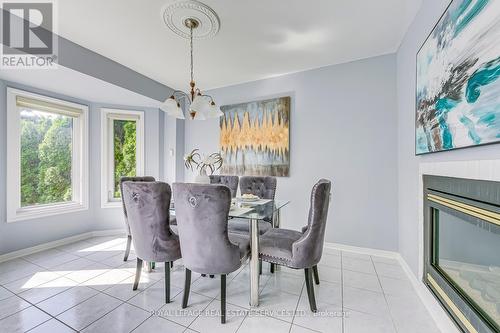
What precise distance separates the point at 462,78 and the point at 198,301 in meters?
2.46

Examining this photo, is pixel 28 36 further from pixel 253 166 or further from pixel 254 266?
pixel 254 266

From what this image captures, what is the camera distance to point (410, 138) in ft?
7.50

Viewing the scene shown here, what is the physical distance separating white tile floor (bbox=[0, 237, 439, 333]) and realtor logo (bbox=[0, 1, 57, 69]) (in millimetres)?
2267

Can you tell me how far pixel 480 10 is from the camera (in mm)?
1163

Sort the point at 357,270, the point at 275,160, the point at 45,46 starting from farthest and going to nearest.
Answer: the point at 275,160
the point at 357,270
the point at 45,46

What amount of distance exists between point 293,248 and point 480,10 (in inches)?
70.9

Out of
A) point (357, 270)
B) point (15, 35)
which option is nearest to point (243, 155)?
point (357, 270)

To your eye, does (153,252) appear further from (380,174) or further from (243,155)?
(380,174)

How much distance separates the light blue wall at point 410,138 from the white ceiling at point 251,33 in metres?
0.19

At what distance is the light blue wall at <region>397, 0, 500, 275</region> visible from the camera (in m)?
1.84

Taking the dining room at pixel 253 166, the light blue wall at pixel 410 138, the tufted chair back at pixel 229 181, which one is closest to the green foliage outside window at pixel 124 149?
the dining room at pixel 253 166

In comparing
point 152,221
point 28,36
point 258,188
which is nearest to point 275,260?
point 152,221

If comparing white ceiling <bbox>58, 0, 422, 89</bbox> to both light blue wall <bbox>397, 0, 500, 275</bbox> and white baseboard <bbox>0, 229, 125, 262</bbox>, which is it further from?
white baseboard <bbox>0, 229, 125, 262</bbox>

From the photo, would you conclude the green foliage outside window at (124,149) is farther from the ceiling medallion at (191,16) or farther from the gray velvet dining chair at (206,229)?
the gray velvet dining chair at (206,229)
